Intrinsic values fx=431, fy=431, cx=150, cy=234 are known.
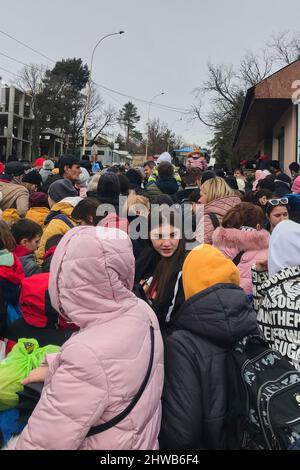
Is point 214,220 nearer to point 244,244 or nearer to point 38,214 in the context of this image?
point 244,244

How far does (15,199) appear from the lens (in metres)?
5.82

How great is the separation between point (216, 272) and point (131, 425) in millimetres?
867

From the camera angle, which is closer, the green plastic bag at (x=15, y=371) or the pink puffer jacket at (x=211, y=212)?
the green plastic bag at (x=15, y=371)

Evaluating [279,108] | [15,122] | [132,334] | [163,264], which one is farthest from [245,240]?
[15,122]

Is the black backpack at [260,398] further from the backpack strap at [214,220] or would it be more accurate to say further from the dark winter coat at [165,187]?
the dark winter coat at [165,187]

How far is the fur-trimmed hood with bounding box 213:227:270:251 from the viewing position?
3.66 m

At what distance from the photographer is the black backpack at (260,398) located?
5.66 ft

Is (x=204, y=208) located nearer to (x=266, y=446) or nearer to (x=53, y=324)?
(x=53, y=324)

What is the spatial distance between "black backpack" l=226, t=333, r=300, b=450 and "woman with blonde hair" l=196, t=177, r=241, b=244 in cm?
206

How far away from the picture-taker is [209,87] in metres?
48.8

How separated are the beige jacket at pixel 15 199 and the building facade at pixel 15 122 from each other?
48520 millimetres

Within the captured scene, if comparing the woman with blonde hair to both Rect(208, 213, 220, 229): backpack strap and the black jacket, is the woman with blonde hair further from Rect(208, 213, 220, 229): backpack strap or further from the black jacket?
the black jacket

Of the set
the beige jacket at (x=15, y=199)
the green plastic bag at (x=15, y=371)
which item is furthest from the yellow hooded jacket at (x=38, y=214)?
the green plastic bag at (x=15, y=371)
